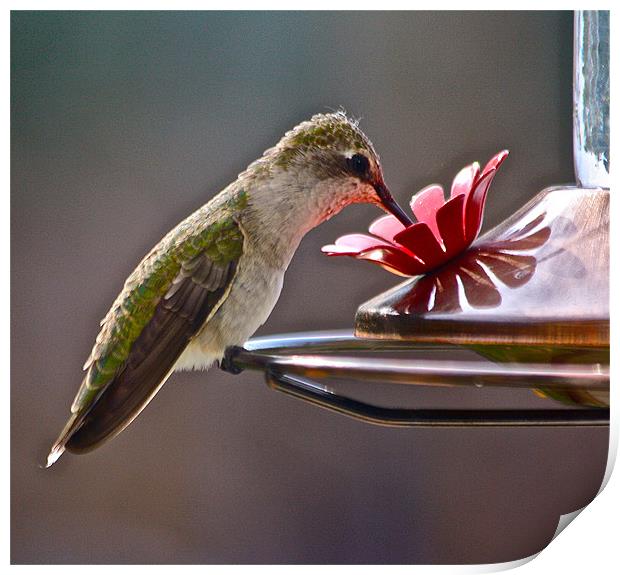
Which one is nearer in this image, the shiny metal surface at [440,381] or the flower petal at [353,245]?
the shiny metal surface at [440,381]

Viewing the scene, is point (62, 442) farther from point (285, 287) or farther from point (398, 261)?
point (285, 287)

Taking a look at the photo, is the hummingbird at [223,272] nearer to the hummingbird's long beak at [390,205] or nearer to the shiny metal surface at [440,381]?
the hummingbird's long beak at [390,205]

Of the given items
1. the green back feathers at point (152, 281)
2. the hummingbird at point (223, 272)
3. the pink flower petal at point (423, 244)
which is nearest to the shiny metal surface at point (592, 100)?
the pink flower petal at point (423, 244)

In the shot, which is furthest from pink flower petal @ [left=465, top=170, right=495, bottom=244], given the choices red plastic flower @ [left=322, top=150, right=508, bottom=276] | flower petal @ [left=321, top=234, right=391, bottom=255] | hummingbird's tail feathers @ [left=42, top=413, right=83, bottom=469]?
hummingbird's tail feathers @ [left=42, top=413, right=83, bottom=469]

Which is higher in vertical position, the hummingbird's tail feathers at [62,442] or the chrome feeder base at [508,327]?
the chrome feeder base at [508,327]

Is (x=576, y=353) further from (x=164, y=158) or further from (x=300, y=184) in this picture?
(x=164, y=158)

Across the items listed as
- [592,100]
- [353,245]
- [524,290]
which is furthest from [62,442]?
[592,100]

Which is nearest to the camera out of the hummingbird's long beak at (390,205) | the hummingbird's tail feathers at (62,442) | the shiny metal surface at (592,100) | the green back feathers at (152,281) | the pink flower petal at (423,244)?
the pink flower petal at (423,244)

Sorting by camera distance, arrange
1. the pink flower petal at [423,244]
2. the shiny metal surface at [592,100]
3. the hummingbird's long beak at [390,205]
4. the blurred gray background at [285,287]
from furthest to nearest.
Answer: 1. the blurred gray background at [285,287]
2. the hummingbird's long beak at [390,205]
3. the shiny metal surface at [592,100]
4. the pink flower petal at [423,244]

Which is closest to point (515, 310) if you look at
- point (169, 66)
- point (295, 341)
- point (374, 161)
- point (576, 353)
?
point (576, 353)
